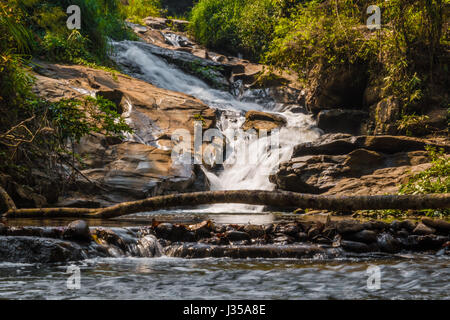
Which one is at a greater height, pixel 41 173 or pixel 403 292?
pixel 41 173

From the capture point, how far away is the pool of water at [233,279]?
300cm

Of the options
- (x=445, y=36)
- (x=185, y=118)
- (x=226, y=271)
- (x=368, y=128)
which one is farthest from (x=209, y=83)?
(x=226, y=271)

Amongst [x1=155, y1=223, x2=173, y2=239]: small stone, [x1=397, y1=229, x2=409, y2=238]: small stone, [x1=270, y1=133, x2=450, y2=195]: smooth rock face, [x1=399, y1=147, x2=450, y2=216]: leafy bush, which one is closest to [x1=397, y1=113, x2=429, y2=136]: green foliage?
[x1=270, y1=133, x2=450, y2=195]: smooth rock face

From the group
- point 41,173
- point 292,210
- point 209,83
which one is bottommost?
point 292,210

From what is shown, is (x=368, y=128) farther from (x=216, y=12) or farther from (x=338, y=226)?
(x=216, y=12)

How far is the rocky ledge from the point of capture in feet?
13.7

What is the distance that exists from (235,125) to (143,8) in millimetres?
17727

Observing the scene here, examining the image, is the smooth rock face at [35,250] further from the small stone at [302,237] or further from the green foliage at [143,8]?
the green foliage at [143,8]

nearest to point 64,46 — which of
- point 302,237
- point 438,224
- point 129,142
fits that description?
point 129,142

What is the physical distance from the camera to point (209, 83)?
1853cm

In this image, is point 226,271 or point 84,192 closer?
point 226,271

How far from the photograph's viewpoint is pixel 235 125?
559 inches

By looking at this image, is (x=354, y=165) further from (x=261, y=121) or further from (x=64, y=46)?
(x=64, y=46)

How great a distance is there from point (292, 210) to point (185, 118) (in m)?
4.37
